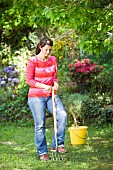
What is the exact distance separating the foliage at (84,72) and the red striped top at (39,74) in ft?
11.4

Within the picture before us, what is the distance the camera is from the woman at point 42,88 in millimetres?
5012

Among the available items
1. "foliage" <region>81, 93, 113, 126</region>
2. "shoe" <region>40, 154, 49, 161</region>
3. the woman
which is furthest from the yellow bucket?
"foliage" <region>81, 93, 113, 126</region>

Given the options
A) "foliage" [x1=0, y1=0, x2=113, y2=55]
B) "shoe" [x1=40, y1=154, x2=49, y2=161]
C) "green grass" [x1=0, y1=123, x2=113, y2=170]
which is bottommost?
"green grass" [x1=0, y1=123, x2=113, y2=170]

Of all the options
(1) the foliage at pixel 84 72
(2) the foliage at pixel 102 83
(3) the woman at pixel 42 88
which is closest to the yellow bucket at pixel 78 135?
(3) the woman at pixel 42 88

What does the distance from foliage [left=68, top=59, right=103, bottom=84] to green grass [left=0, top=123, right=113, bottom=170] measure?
5.12 ft

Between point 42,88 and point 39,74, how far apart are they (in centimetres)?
17

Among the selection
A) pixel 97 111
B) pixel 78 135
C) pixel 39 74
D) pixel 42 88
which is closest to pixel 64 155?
pixel 78 135

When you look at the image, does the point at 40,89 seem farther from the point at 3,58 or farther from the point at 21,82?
the point at 3,58

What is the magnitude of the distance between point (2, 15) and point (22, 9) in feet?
17.6

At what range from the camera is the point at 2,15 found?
10.8 meters

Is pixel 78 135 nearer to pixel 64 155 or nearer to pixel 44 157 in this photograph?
pixel 64 155

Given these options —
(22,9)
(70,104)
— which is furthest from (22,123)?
(22,9)

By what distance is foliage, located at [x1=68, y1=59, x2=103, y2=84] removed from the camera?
865 centimetres

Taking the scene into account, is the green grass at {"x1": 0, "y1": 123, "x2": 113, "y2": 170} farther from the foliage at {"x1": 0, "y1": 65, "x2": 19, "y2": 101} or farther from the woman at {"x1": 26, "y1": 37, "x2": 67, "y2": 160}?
the foliage at {"x1": 0, "y1": 65, "x2": 19, "y2": 101}
